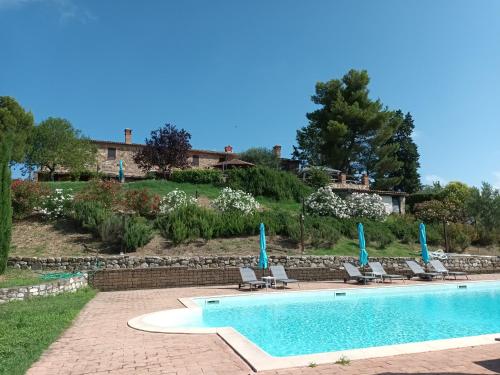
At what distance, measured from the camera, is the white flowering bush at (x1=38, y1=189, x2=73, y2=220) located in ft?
67.1

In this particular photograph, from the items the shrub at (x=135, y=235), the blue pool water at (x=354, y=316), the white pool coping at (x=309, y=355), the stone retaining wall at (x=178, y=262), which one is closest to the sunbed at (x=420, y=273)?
the stone retaining wall at (x=178, y=262)

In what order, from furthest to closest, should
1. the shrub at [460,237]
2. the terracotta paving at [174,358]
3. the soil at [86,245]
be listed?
the shrub at [460,237] < the soil at [86,245] < the terracotta paving at [174,358]

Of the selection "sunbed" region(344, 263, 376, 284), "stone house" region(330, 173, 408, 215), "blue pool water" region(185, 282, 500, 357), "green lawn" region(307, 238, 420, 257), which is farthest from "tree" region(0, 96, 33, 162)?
"sunbed" region(344, 263, 376, 284)

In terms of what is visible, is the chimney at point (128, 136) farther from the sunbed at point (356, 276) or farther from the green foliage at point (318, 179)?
the sunbed at point (356, 276)

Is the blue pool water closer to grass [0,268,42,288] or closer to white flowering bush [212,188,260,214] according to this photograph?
grass [0,268,42,288]

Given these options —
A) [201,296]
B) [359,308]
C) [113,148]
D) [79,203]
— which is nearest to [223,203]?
[79,203]

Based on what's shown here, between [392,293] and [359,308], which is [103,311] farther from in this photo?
[392,293]

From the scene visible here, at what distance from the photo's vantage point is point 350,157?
142 ft

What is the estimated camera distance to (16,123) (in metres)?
37.0

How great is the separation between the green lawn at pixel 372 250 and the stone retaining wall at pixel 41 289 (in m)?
10.6

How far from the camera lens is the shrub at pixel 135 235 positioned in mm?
17922

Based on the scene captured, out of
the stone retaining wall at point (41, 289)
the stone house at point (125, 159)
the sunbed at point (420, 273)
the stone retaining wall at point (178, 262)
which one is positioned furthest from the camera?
the stone house at point (125, 159)

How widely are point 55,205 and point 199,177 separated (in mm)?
13501

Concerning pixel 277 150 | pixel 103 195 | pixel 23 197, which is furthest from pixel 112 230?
pixel 277 150
